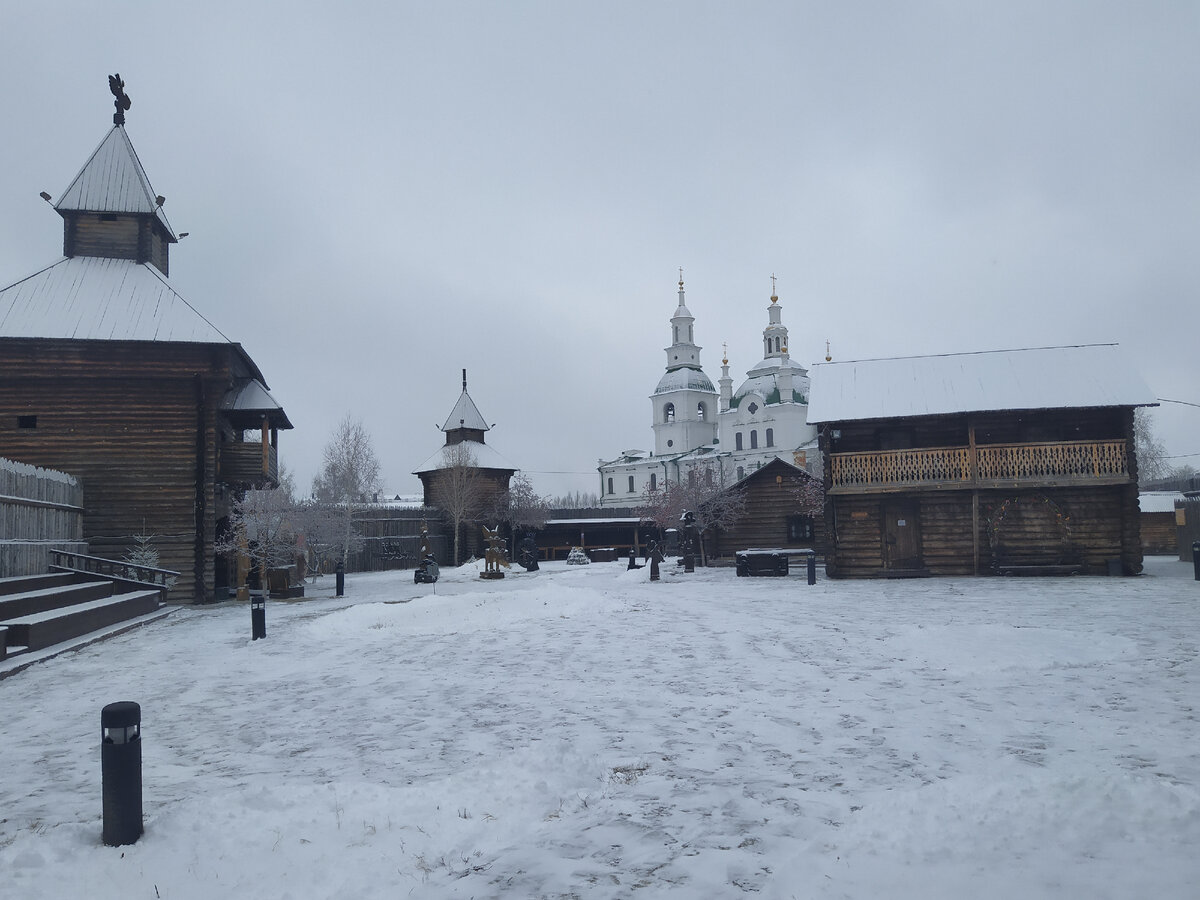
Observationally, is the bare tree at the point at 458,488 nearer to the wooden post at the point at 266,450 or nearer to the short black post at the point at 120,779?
the wooden post at the point at 266,450

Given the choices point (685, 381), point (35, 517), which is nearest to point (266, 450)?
point (35, 517)

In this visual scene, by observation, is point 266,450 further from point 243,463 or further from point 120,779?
point 120,779

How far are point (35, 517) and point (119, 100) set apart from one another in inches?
623

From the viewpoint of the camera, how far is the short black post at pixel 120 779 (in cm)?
480

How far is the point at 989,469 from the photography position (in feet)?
81.3

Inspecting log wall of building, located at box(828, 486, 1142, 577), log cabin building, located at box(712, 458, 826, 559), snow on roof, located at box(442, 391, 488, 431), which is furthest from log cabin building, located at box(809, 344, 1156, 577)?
snow on roof, located at box(442, 391, 488, 431)

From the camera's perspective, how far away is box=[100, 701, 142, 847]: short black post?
4.80 m

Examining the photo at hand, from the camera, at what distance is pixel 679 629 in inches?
567

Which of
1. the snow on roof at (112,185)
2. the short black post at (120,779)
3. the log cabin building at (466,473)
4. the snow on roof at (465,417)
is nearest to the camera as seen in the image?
the short black post at (120,779)

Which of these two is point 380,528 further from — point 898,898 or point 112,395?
point 898,898

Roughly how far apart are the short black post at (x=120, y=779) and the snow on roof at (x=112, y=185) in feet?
→ 79.5

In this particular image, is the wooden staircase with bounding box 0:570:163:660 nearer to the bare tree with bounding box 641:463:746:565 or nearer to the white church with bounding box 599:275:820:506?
the bare tree with bounding box 641:463:746:565

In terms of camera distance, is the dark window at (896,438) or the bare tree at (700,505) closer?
the dark window at (896,438)

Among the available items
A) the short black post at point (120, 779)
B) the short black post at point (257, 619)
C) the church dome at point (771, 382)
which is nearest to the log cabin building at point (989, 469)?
the short black post at point (257, 619)
